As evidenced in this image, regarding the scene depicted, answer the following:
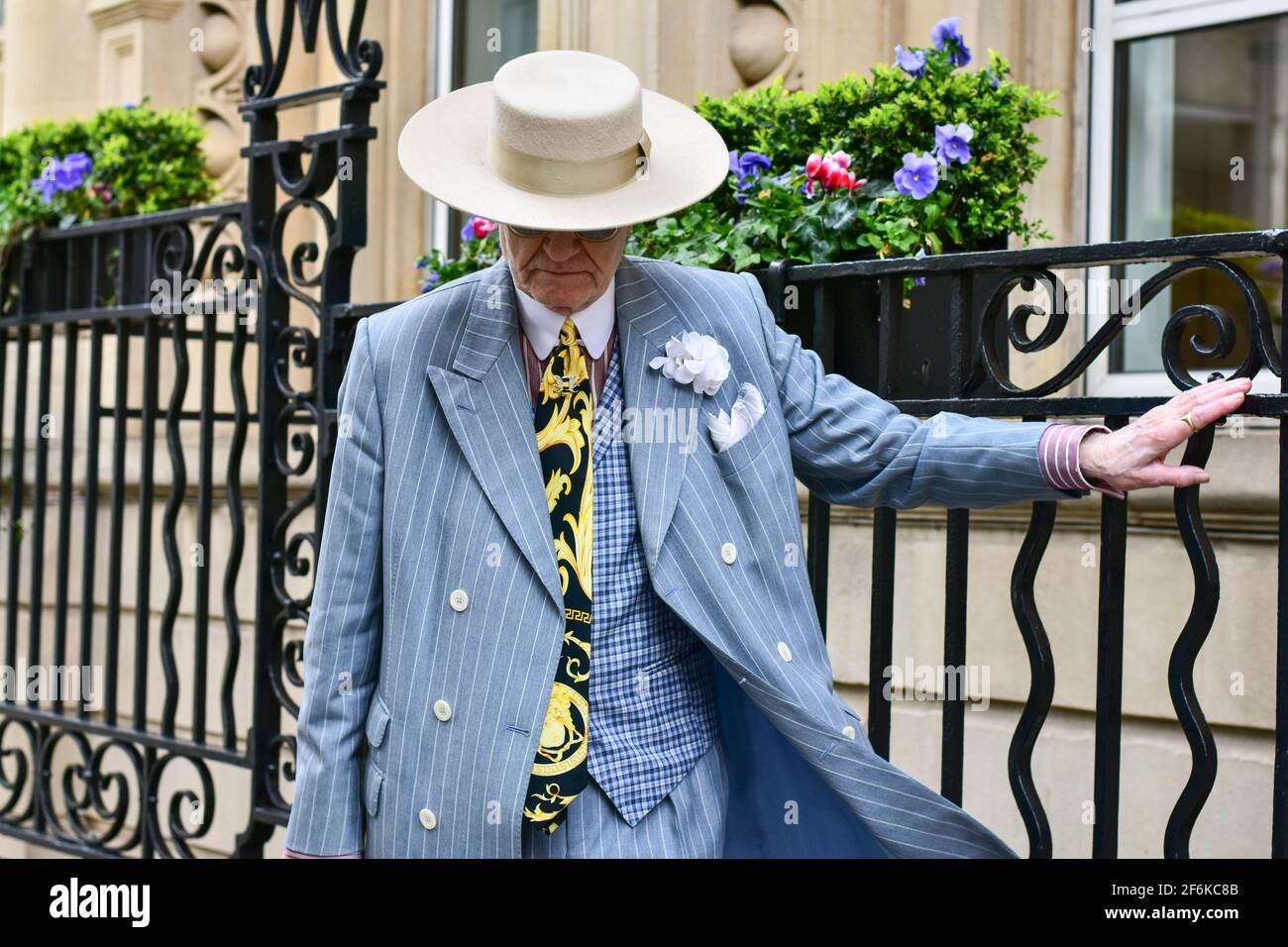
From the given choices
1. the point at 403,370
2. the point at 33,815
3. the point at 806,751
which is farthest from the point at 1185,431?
the point at 33,815

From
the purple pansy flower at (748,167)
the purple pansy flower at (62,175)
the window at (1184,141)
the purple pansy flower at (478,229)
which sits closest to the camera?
the purple pansy flower at (748,167)

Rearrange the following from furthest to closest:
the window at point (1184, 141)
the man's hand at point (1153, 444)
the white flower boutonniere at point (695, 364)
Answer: the window at point (1184, 141) → the white flower boutonniere at point (695, 364) → the man's hand at point (1153, 444)

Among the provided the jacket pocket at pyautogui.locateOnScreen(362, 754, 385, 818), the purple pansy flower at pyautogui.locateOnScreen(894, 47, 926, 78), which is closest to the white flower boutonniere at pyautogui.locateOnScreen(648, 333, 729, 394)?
the jacket pocket at pyautogui.locateOnScreen(362, 754, 385, 818)

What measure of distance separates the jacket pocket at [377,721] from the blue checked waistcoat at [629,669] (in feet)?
1.15

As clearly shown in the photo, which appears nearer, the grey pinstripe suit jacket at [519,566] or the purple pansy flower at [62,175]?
the grey pinstripe suit jacket at [519,566]

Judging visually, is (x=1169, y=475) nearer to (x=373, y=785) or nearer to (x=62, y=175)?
(x=373, y=785)

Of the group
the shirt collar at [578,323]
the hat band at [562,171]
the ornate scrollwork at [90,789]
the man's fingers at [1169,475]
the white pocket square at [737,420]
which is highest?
the hat band at [562,171]

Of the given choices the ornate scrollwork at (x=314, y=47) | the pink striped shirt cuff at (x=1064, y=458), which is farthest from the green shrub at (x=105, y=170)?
the pink striped shirt cuff at (x=1064, y=458)

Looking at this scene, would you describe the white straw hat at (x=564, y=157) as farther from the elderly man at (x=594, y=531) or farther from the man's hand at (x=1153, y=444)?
the man's hand at (x=1153, y=444)

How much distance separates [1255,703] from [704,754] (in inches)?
75.1

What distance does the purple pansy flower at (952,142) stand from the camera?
3451mm

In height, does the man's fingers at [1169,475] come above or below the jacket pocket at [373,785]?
above

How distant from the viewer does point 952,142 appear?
3.46 metres

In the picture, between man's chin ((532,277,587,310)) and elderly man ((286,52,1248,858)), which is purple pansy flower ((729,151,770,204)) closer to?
elderly man ((286,52,1248,858))
